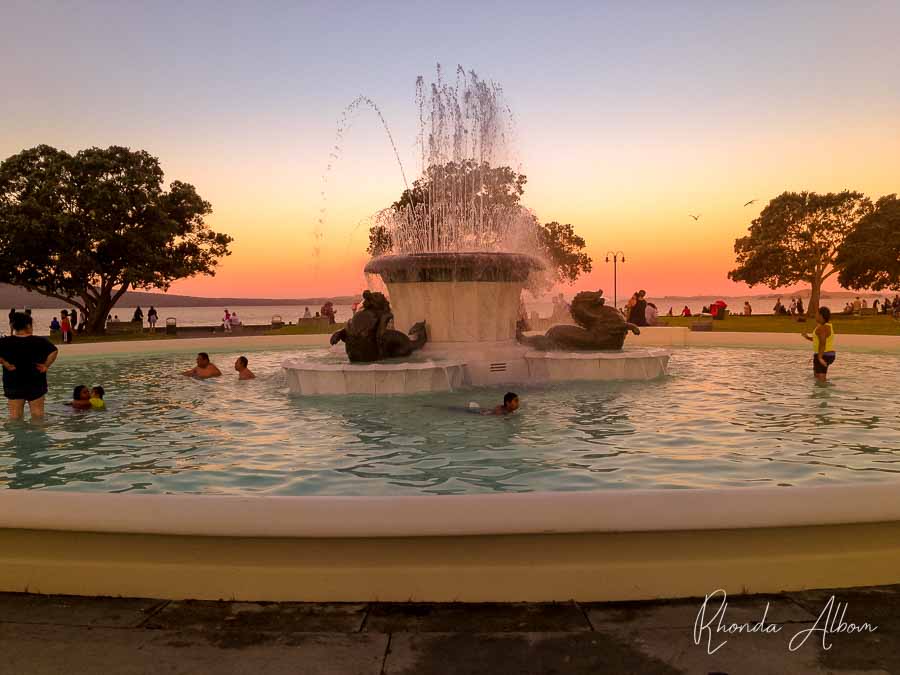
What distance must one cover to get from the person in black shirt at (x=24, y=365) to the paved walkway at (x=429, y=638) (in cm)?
701

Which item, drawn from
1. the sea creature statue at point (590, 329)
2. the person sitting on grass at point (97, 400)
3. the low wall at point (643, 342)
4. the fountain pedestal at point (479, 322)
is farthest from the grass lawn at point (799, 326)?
the person sitting on grass at point (97, 400)

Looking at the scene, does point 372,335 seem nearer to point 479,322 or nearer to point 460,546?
point 479,322

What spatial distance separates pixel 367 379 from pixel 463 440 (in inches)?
176

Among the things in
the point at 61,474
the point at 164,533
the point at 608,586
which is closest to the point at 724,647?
the point at 608,586

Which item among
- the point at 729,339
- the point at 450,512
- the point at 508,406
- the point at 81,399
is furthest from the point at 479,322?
the point at 729,339

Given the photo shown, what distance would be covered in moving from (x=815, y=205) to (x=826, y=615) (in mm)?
58992

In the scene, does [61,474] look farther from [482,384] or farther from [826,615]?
[482,384]

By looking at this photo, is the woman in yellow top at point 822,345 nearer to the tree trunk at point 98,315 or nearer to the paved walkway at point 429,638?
the paved walkway at point 429,638

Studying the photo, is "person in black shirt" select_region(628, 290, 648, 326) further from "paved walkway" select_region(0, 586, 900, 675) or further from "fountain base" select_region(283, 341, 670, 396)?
"paved walkway" select_region(0, 586, 900, 675)

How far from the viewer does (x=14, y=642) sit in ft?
10.7

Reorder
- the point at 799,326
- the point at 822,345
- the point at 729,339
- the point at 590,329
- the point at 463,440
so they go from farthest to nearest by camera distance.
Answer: the point at 799,326 < the point at 729,339 < the point at 590,329 < the point at 822,345 < the point at 463,440

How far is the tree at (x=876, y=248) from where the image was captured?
52.6m

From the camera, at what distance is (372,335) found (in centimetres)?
1393

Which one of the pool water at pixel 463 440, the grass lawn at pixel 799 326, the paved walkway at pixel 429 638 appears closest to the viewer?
the paved walkway at pixel 429 638
